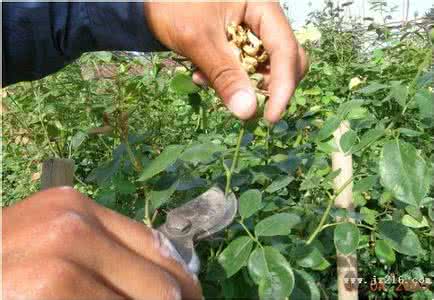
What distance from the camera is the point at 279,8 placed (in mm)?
1040

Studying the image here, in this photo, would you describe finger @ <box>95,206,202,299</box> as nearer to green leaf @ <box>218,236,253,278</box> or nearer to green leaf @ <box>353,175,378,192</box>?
green leaf @ <box>218,236,253,278</box>

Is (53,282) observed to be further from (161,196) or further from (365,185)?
(365,185)

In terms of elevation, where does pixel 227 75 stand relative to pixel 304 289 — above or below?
above

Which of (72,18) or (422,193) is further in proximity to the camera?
(72,18)

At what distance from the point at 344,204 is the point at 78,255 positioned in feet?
2.73

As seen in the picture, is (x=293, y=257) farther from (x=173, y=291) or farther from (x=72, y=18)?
(x=72, y=18)

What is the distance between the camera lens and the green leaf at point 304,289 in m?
0.99

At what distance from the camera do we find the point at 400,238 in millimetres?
1064

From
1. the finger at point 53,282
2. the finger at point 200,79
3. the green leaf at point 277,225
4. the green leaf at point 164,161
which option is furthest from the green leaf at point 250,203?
the finger at point 53,282

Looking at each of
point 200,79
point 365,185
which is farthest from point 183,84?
point 365,185

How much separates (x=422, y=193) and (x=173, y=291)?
18.2 inches

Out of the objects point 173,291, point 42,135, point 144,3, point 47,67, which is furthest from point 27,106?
point 173,291

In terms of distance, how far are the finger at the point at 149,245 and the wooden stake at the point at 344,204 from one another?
2.19 ft

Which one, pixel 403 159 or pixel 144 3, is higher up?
pixel 144 3
